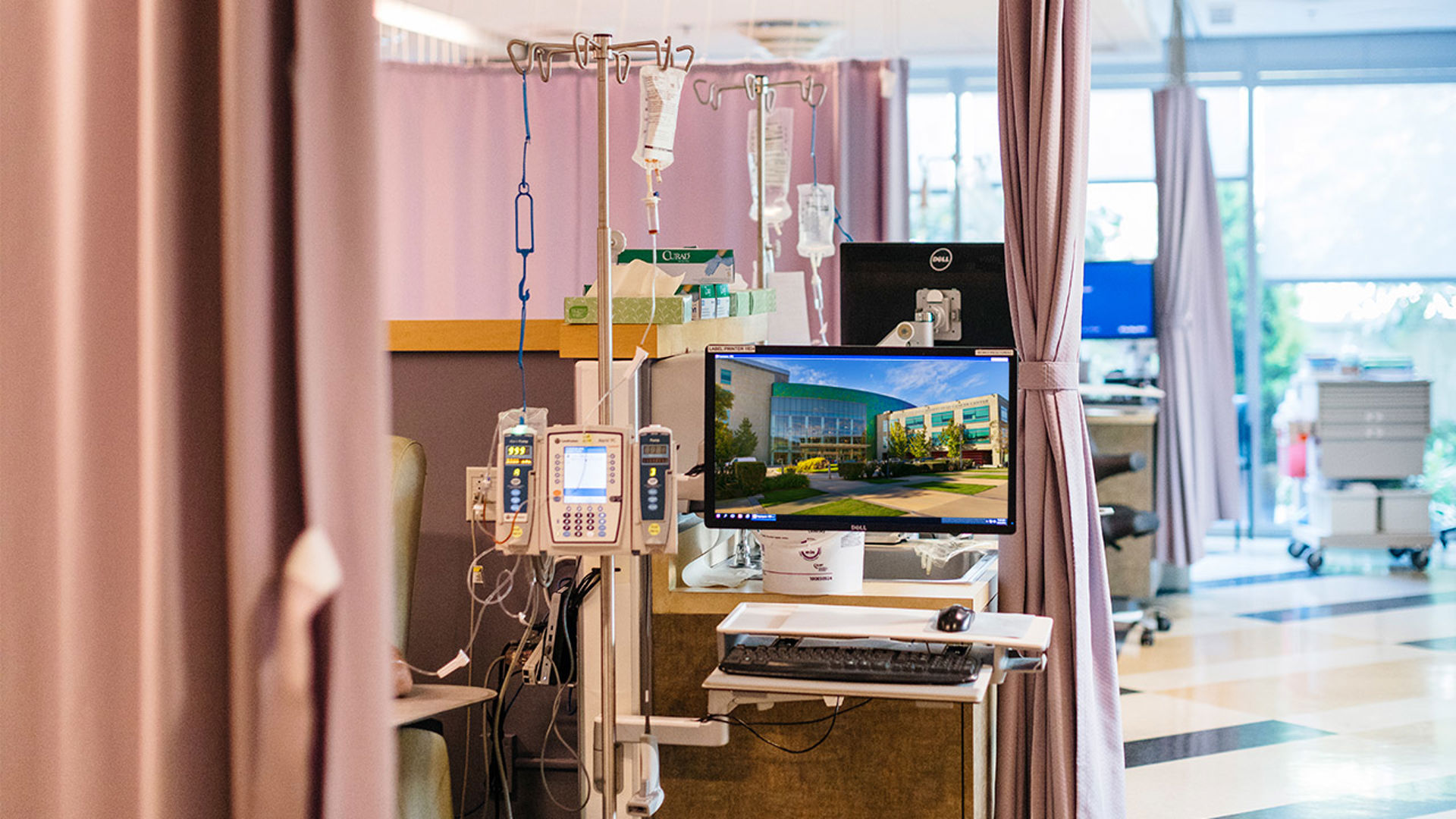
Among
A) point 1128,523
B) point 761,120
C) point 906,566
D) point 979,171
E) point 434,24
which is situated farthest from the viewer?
point 979,171

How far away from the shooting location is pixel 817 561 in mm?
2383

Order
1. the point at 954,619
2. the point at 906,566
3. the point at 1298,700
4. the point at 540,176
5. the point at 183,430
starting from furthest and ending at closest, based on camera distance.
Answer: the point at 540,176 < the point at 1298,700 < the point at 906,566 < the point at 954,619 < the point at 183,430

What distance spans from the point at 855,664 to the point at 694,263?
126 cm

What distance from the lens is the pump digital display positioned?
2035mm

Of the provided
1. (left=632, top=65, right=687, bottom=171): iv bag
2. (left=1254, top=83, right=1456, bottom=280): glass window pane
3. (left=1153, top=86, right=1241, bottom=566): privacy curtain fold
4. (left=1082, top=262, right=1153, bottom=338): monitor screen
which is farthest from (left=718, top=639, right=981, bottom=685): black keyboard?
(left=1254, top=83, right=1456, bottom=280): glass window pane

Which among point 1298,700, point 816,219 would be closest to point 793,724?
point 816,219

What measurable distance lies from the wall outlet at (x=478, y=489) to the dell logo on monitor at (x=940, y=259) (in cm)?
137

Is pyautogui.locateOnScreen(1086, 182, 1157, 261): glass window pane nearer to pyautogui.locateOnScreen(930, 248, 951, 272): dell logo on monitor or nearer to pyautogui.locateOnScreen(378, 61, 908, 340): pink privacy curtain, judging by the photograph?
pyautogui.locateOnScreen(378, 61, 908, 340): pink privacy curtain

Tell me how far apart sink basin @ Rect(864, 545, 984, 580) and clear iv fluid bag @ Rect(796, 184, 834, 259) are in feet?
4.68

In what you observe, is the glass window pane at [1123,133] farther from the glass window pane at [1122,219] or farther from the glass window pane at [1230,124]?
the glass window pane at [1230,124]

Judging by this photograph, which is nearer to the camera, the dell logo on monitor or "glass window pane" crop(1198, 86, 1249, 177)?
the dell logo on monitor

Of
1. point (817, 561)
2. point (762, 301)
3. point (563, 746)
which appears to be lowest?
point (563, 746)

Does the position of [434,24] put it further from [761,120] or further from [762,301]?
[762,301]

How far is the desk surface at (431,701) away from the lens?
2.21m
